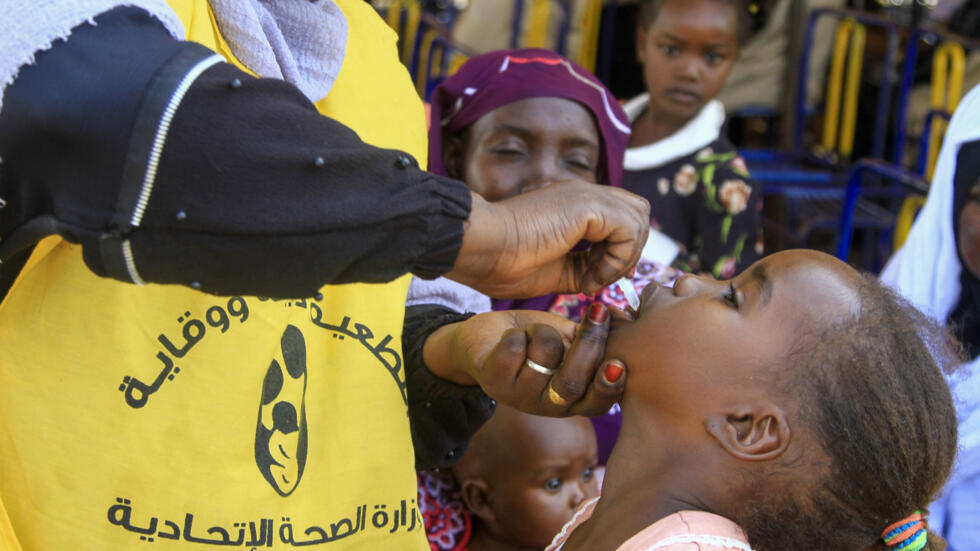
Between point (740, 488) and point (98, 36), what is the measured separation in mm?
1030

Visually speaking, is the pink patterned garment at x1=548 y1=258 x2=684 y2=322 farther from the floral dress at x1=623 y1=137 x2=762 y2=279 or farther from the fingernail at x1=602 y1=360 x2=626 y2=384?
the floral dress at x1=623 y1=137 x2=762 y2=279

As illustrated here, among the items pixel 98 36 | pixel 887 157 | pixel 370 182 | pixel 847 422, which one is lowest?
pixel 887 157

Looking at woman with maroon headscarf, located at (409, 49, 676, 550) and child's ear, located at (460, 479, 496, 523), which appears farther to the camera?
woman with maroon headscarf, located at (409, 49, 676, 550)

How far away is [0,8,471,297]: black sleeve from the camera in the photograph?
2.85 ft

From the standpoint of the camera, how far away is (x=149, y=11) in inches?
37.5

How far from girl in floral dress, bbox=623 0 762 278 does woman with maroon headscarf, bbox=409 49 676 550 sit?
70cm

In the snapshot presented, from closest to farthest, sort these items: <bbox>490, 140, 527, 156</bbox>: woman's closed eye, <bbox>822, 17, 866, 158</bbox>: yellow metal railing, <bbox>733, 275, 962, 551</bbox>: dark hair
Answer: <bbox>733, 275, 962, 551</bbox>: dark hair
<bbox>490, 140, 527, 156</bbox>: woman's closed eye
<bbox>822, 17, 866, 158</bbox>: yellow metal railing

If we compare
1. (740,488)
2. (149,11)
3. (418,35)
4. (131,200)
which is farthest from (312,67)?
(418,35)

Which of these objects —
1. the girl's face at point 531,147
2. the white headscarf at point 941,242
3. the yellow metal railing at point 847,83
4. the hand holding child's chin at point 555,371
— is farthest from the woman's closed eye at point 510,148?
the yellow metal railing at point 847,83

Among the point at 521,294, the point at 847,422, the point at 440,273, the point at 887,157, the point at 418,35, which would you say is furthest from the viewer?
the point at 887,157

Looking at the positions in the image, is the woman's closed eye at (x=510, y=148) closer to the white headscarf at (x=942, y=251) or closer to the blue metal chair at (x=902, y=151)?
the white headscarf at (x=942, y=251)

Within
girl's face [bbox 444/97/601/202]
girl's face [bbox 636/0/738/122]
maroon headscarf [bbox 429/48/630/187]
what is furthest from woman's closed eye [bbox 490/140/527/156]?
girl's face [bbox 636/0/738/122]

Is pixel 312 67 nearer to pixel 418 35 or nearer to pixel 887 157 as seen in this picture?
pixel 418 35

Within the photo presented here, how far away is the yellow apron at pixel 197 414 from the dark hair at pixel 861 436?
25.1 inches
